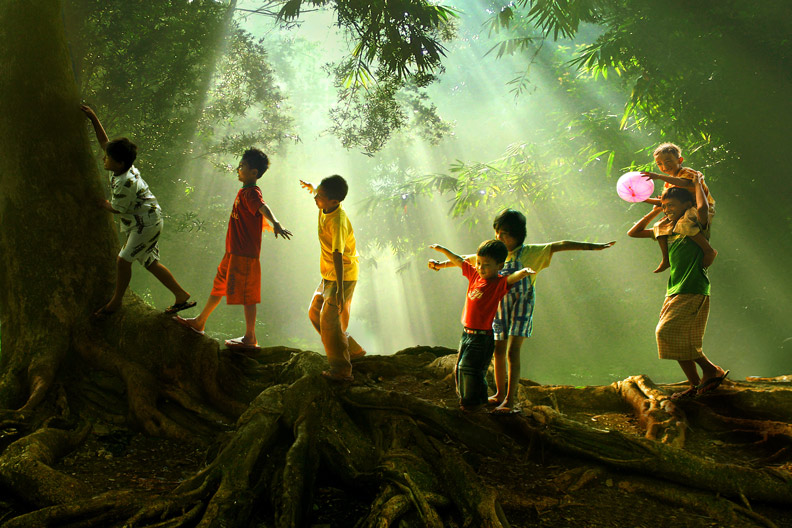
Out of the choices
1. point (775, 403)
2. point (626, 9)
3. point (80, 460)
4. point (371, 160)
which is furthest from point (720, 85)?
point (371, 160)

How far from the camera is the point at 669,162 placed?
4234 millimetres

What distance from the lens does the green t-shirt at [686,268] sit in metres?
4.06

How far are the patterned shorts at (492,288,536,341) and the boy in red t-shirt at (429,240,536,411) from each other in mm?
258

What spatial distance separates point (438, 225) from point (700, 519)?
1030 inches

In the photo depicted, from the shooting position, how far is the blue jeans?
340cm

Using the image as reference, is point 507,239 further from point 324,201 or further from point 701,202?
point 701,202

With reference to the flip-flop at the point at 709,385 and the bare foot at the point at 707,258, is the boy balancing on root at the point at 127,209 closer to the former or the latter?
the bare foot at the point at 707,258

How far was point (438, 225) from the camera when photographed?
93.7 feet

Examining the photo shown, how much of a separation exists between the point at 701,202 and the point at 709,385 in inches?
67.6

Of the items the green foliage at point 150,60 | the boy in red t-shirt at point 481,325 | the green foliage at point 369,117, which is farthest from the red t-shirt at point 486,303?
the green foliage at point 150,60

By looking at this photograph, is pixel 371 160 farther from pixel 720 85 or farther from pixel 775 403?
pixel 775 403

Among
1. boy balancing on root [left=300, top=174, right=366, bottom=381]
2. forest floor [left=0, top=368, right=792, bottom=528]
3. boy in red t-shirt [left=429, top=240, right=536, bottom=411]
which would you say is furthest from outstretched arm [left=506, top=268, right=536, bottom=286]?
boy balancing on root [left=300, top=174, right=366, bottom=381]

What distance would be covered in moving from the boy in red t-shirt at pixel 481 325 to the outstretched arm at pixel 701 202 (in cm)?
201

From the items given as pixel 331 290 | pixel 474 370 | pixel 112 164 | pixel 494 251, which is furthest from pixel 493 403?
pixel 112 164
